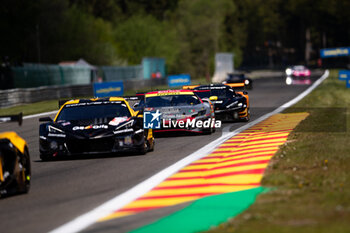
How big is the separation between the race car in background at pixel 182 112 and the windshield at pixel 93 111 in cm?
259

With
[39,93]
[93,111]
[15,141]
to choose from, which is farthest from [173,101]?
[39,93]

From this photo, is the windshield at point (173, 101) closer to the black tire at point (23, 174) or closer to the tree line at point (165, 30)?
the black tire at point (23, 174)

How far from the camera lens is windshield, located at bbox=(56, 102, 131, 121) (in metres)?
14.4

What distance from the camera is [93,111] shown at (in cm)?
1477

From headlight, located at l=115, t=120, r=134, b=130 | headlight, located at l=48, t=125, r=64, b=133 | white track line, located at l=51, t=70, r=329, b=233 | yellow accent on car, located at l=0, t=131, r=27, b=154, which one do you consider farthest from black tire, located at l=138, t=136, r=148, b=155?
yellow accent on car, located at l=0, t=131, r=27, b=154

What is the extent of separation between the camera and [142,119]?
1409 cm

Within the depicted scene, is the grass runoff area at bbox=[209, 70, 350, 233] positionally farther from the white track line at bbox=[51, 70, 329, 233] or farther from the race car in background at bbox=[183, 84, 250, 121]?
the race car in background at bbox=[183, 84, 250, 121]

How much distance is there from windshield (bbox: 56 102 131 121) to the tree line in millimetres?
32627

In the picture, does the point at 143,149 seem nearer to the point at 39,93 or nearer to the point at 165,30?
the point at 39,93

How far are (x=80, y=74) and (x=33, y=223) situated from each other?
48.9 m

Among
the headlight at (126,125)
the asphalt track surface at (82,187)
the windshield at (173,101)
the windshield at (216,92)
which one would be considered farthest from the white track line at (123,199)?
the windshield at (216,92)

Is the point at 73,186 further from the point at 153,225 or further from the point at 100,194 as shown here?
the point at 153,225

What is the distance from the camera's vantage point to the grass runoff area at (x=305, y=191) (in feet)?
22.5

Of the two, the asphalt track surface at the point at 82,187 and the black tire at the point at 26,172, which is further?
the black tire at the point at 26,172
